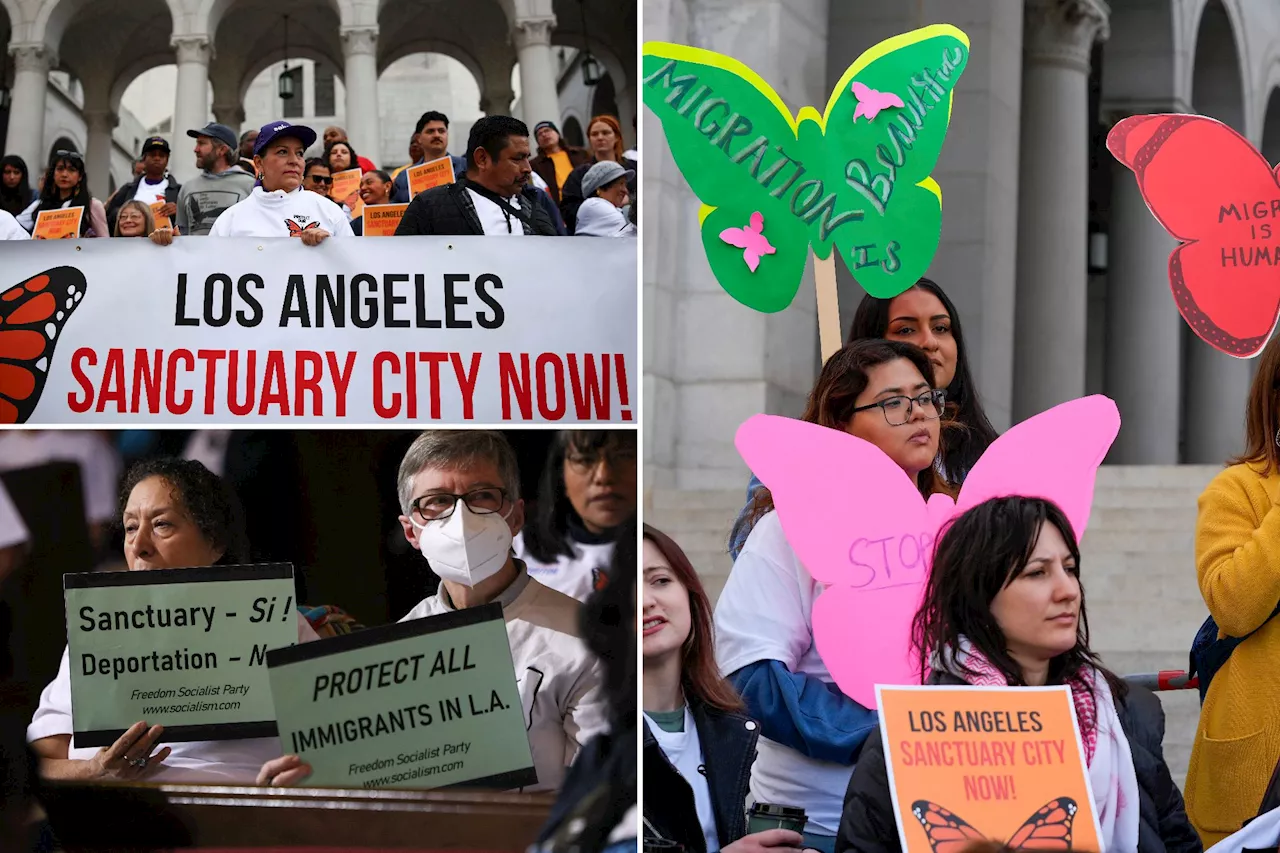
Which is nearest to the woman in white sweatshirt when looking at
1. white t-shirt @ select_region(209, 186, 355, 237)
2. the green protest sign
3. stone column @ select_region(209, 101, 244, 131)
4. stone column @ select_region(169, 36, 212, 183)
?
white t-shirt @ select_region(209, 186, 355, 237)

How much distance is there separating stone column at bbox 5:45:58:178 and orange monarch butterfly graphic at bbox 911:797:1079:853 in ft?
50.3

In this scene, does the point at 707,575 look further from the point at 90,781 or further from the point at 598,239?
the point at 90,781

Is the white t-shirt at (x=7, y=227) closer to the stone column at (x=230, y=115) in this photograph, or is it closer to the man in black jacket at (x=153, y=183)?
the man in black jacket at (x=153, y=183)

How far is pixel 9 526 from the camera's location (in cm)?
325

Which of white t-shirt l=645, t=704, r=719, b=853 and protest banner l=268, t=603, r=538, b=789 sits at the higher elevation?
protest banner l=268, t=603, r=538, b=789

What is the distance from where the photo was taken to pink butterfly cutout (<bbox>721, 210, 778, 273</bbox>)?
4.63m

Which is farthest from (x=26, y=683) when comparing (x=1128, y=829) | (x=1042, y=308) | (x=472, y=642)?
(x=1042, y=308)

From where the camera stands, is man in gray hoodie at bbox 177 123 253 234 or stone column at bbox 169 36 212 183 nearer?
→ man in gray hoodie at bbox 177 123 253 234

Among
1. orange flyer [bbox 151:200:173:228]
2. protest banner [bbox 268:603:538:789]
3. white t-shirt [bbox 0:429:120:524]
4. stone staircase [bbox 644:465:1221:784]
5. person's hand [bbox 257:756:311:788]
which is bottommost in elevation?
stone staircase [bbox 644:465:1221:784]

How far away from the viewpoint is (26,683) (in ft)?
10.6

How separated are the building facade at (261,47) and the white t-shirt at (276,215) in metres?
9.22

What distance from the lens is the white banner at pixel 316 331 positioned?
5.81 meters

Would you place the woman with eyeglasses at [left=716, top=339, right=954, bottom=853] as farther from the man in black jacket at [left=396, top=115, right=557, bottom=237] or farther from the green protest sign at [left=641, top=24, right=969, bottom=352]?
the man in black jacket at [left=396, top=115, right=557, bottom=237]

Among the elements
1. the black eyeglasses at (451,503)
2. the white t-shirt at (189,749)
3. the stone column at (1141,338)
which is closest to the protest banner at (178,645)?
the white t-shirt at (189,749)
